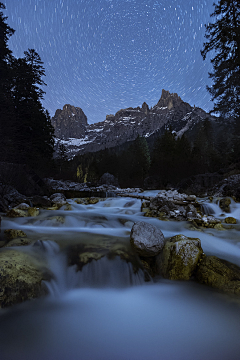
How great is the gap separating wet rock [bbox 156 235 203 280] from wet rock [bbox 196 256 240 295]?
0.14 meters

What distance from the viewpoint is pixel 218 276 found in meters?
2.77

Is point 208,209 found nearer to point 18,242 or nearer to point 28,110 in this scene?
point 18,242

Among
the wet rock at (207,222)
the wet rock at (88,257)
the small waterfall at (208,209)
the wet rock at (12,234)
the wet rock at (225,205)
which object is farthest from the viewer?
the small waterfall at (208,209)

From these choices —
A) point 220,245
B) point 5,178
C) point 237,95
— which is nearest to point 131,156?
point 237,95

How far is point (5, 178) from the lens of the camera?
10.9 m

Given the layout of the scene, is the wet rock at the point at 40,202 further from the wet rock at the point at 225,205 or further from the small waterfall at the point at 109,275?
the wet rock at the point at 225,205

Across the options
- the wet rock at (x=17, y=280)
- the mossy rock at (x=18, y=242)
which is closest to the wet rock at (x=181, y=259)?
the wet rock at (x=17, y=280)

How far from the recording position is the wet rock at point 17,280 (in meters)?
2.17

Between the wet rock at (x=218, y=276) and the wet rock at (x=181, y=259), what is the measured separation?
139 millimetres

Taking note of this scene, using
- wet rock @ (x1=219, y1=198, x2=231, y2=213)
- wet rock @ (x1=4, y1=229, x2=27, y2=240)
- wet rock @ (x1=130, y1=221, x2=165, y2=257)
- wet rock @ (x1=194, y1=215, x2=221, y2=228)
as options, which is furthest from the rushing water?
wet rock @ (x1=219, y1=198, x2=231, y2=213)

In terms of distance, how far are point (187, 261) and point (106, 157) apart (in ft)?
185

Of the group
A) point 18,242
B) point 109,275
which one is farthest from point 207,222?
point 18,242

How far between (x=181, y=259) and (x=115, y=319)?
4.92 feet

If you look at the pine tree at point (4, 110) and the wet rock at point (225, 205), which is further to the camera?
the pine tree at point (4, 110)
